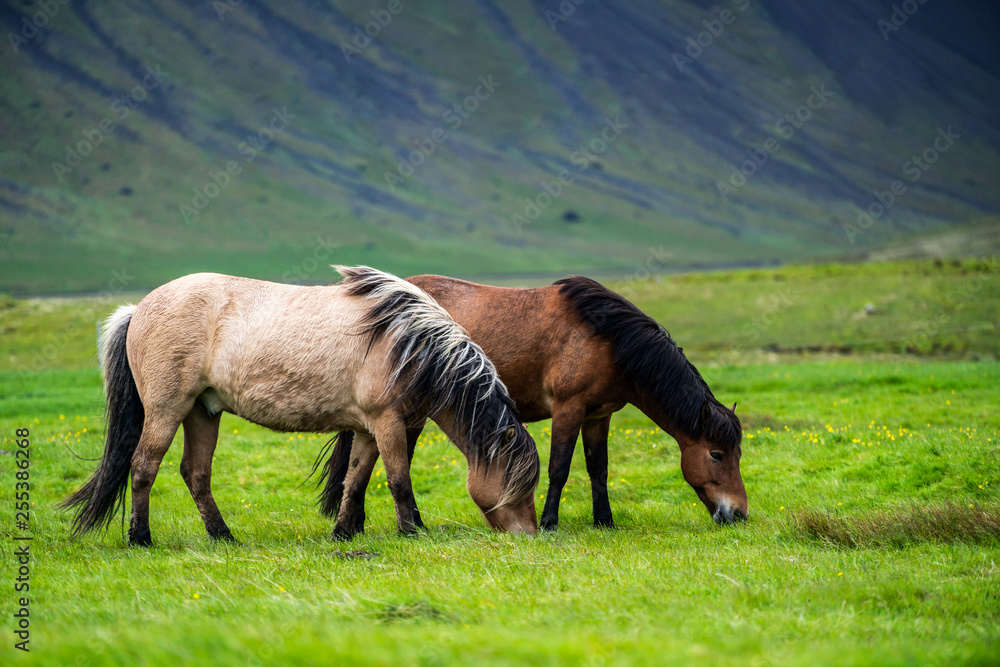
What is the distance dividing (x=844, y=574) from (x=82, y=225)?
5548 inches

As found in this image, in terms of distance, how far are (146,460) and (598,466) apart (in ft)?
15.7

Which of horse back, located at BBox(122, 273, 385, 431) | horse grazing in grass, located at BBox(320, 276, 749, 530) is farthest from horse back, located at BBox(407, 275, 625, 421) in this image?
horse back, located at BBox(122, 273, 385, 431)

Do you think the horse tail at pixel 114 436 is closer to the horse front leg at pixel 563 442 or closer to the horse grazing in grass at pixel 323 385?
the horse grazing in grass at pixel 323 385

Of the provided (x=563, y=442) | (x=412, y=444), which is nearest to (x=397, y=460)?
(x=412, y=444)

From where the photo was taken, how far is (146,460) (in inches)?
329

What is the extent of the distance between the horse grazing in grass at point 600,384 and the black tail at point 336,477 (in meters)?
0.02

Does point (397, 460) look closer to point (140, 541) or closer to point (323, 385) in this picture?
point (323, 385)

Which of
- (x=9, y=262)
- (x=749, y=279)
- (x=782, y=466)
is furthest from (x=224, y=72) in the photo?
(x=782, y=466)

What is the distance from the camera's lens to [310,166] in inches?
6668

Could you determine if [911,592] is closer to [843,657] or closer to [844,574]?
[844,574]

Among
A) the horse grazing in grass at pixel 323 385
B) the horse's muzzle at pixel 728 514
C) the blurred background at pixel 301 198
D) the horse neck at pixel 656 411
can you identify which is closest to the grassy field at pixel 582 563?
the horse's muzzle at pixel 728 514

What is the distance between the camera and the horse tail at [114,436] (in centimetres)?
843

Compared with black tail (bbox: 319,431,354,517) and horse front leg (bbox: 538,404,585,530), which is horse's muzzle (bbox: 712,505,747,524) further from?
black tail (bbox: 319,431,354,517)

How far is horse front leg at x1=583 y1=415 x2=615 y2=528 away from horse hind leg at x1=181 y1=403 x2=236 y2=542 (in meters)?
3.90
